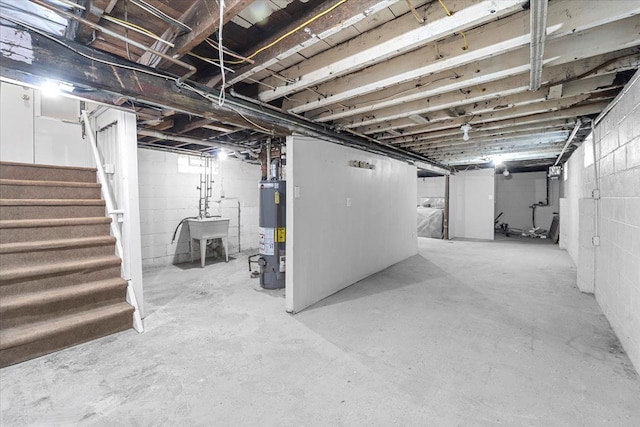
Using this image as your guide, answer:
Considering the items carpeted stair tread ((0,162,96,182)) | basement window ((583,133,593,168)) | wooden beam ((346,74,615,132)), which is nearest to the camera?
wooden beam ((346,74,615,132))

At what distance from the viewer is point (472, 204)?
852 cm

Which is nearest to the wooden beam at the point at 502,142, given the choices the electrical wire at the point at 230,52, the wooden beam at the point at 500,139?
the wooden beam at the point at 500,139

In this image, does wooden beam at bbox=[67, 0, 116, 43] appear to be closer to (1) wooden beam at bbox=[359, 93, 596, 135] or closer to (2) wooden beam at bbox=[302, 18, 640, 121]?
(2) wooden beam at bbox=[302, 18, 640, 121]

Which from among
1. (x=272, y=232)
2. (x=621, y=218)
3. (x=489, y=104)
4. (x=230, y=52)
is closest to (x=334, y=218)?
(x=272, y=232)

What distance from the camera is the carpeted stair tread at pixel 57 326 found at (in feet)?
6.82

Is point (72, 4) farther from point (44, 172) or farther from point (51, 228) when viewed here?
point (44, 172)

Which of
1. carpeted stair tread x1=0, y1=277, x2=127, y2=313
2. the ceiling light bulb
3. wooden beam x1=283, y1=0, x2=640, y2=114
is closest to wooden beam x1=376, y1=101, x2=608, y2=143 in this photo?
wooden beam x1=283, y1=0, x2=640, y2=114

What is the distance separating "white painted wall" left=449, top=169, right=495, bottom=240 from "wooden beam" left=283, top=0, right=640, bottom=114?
7.28m

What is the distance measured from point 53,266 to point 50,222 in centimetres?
44

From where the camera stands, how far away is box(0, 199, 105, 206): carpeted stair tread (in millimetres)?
2508

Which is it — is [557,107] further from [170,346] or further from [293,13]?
[170,346]

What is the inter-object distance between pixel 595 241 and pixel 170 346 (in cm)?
448

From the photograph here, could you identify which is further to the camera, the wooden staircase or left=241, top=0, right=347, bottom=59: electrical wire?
the wooden staircase

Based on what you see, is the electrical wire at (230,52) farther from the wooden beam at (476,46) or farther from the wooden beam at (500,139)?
the wooden beam at (500,139)
